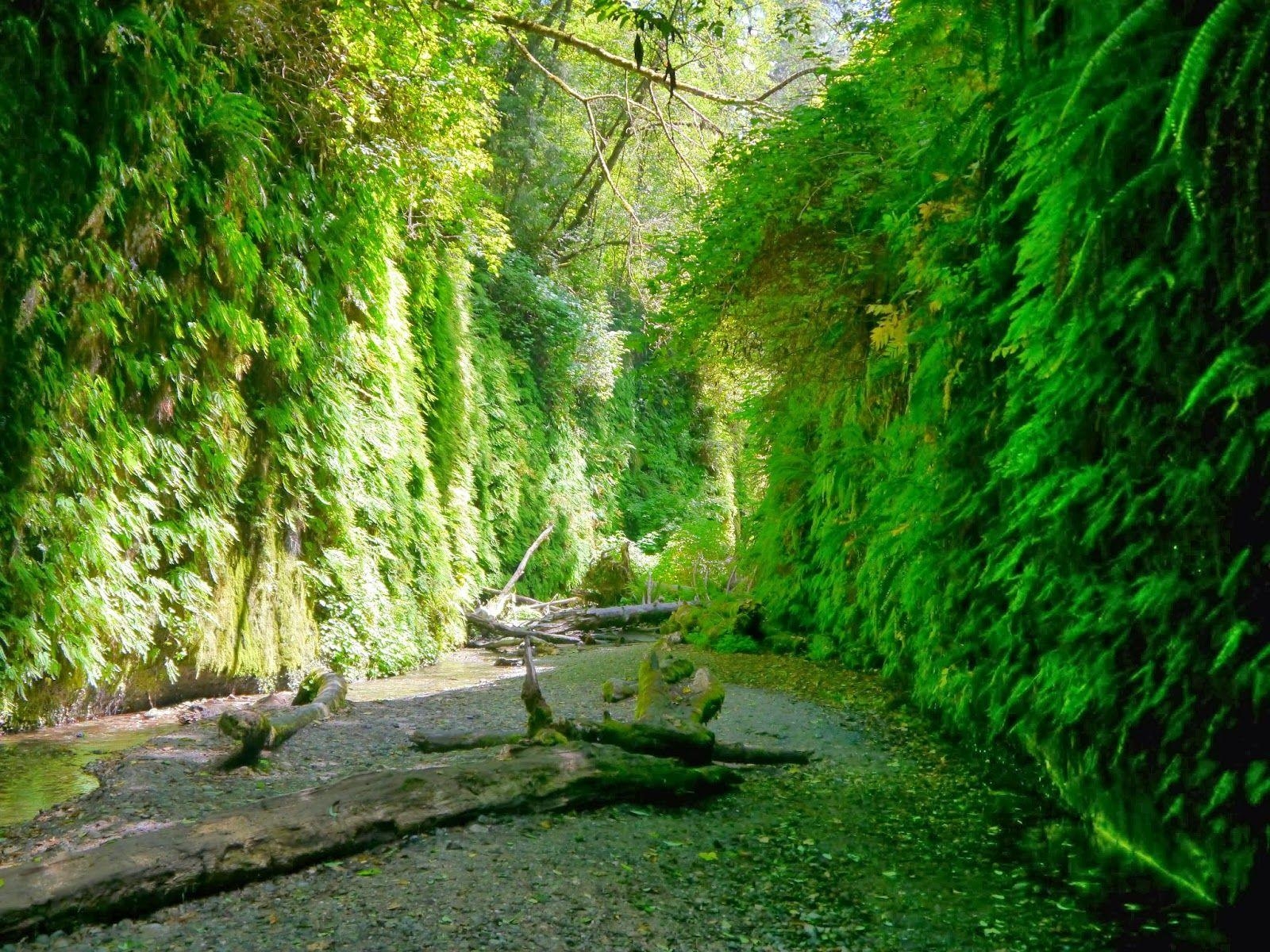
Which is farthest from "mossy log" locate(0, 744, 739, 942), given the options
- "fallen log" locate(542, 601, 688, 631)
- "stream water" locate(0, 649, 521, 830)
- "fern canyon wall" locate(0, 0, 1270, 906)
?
"fallen log" locate(542, 601, 688, 631)

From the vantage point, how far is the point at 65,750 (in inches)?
190

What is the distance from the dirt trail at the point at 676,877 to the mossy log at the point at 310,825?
6 cm

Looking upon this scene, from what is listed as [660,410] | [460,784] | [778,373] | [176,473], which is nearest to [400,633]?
[176,473]

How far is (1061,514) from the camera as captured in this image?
2.82 metres

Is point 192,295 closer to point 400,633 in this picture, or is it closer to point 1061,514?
point 400,633

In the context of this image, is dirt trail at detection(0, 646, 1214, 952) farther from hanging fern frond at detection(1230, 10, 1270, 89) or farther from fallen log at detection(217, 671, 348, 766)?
hanging fern frond at detection(1230, 10, 1270, 89)

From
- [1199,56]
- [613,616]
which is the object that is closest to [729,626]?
[613,616]

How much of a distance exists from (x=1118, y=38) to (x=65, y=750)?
5771mm

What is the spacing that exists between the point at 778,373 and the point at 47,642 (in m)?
5.96

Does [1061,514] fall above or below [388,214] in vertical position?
below

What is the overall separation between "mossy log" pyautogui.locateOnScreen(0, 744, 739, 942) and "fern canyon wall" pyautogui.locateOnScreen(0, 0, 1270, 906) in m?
1.58

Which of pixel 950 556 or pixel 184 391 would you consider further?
pixel 184 391

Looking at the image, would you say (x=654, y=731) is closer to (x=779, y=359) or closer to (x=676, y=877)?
(x=676, y=877)

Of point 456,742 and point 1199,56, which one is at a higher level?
point 1199,56
